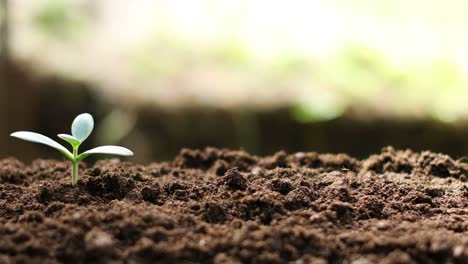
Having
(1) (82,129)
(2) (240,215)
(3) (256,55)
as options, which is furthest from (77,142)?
(3) (256,55)

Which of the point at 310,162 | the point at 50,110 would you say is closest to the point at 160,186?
the point at 310,162

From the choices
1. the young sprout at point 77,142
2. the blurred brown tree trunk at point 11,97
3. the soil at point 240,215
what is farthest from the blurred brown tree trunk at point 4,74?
the young sprout at point 77,142

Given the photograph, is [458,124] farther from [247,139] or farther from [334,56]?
[247,139]

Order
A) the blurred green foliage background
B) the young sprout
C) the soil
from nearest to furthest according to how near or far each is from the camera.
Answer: the soil < the young sprout < the blurred green foliage background

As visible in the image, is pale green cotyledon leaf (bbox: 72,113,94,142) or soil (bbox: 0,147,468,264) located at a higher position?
pale green cotyledon leaf (bbox: 72,113,94,142)

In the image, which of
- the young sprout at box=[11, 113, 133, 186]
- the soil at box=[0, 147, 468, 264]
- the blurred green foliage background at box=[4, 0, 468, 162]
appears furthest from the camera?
the blurred green foliage background at box=[4, 0, 468, 162]

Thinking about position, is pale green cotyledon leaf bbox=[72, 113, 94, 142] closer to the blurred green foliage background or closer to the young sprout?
the young sprout

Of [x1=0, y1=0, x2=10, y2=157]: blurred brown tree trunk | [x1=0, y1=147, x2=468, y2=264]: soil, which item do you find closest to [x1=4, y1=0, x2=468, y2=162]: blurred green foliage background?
[x1=0, y1=0, x2=10, y2=157]: blurred brown tree trunk

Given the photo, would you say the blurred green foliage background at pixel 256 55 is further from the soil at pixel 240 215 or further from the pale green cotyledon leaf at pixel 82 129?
the pale green cotyledon leaf at pixel 82 129
